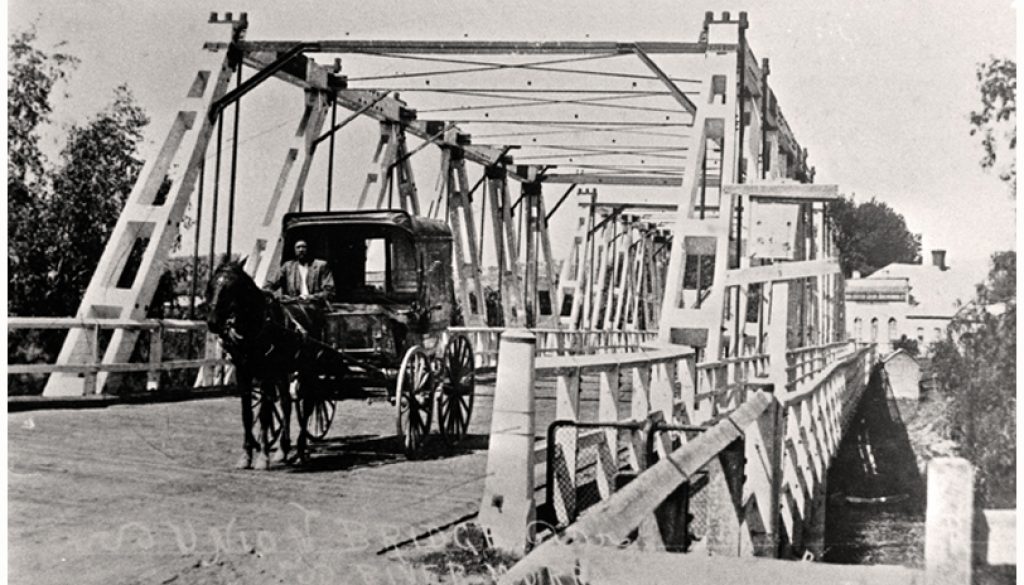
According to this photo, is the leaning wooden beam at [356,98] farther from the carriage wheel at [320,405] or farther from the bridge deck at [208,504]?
the carriage wheel at [320,405]

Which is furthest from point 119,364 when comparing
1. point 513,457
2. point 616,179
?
point 616,179

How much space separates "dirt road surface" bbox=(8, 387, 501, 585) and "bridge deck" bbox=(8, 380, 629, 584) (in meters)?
0.01

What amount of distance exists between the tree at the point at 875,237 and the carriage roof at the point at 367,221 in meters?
57.9

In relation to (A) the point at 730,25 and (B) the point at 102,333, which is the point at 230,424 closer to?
(B) the point at 102,333

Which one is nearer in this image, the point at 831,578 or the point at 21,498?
the point at 831,578

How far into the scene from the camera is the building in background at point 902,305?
49.4m

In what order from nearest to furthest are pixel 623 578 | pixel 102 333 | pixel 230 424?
pixel 623 578 < pixel 230 424 < pixel 102 333

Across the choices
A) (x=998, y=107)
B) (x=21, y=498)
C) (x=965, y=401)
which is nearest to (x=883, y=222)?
(x=965, y=401)

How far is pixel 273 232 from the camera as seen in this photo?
16.1 metres

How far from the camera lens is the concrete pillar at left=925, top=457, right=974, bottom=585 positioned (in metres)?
2.88

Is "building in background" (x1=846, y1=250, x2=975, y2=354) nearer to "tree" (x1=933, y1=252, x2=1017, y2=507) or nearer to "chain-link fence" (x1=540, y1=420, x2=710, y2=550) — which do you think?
"tree" (x1=933, y1=252, x2=1017, y2=507)

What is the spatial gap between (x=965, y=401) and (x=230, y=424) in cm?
1382

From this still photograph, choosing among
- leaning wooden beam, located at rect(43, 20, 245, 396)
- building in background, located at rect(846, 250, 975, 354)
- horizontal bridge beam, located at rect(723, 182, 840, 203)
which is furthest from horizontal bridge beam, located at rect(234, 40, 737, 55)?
building in background, located at rect(846, 250, 975, 354)

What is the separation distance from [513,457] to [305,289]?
4437mm
